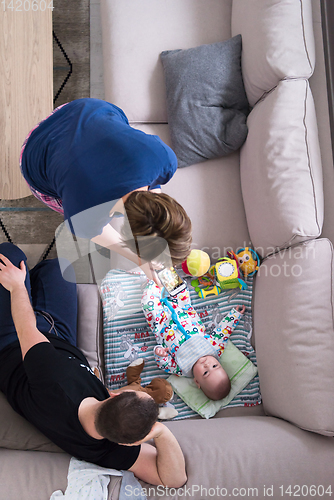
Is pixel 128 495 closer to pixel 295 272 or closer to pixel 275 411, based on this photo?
pixel 275 411

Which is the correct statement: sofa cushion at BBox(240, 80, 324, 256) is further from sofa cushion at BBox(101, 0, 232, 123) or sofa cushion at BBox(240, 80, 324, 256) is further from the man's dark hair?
the man's dark hair

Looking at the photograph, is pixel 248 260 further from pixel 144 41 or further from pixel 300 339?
pixel 144 41

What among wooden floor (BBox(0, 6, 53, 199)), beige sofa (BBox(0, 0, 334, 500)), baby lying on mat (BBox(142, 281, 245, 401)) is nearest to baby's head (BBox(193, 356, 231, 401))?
baby lying on mat (BBox(142, 281, 245, 401))

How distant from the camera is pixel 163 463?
3.99 feet

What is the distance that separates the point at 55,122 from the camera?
1.05 metres

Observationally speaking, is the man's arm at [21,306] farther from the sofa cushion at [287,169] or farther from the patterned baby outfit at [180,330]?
the sofa cushion at [287,169]

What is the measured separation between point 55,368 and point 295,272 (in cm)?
103

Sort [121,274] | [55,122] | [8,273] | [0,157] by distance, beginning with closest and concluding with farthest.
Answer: [55,122] < [8,273] < [0,157] < [121,274]

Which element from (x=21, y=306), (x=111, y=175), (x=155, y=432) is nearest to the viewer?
(x=111, y=175)

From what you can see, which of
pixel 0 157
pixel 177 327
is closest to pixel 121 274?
pixel 177 327

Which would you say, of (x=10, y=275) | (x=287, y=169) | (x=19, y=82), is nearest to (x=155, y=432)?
(x=10, y=275)

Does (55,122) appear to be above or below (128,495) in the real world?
above

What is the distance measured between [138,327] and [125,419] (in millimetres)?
647

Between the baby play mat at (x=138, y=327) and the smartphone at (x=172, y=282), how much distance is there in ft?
0.29
